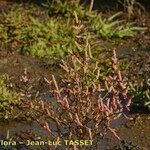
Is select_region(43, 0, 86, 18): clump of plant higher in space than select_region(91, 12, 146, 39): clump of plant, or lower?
higher

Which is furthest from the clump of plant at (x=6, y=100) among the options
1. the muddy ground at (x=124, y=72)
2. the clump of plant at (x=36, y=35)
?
the clump of plant at (x=36, y=35)

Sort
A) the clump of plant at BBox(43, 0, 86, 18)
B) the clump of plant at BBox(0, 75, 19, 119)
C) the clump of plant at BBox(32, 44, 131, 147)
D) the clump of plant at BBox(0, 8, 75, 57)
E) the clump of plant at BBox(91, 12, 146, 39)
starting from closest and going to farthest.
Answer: the clump of plant at BBox(32, 44, 131, 147) → the clump of plant at BBox(0, 75, 19, 119) → the clump of plant at BBox(0, 8, 75, 57) → the clump of plant at BBox(91, 12, 146, 39) → the clump of plant at BBox(43, 0, 86, 18)

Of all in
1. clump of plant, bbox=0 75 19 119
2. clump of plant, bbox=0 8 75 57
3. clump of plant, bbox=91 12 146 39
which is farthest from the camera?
clump of plant, bbox=91 12 146 39

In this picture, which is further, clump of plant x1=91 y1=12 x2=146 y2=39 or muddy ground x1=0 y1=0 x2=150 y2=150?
clump of plant x1=91 y1=12 x2=146 y2=39

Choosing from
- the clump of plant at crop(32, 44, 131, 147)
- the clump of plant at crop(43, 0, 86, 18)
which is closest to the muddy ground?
the clump of plant at crop(43, 0, 86, 18)

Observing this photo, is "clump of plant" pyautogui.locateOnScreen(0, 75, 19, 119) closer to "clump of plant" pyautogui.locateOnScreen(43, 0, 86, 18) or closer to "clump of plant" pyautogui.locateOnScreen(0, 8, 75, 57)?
"clump of plant" pyautogui.locateOnScreen(0, 8, 75, 57)

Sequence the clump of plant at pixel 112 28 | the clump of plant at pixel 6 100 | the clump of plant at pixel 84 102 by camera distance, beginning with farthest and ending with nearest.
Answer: the clump of plant at pixel 112 28 < the clump of plant at pixel 6 100 < the clump of plant at pixel 84 102

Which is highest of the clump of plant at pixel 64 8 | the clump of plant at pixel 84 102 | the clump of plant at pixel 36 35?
the clump of plant at pixel 64 8

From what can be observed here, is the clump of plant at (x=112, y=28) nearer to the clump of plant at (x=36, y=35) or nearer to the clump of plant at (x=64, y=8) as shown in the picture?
the clump of plant at (x=64, y=8)
